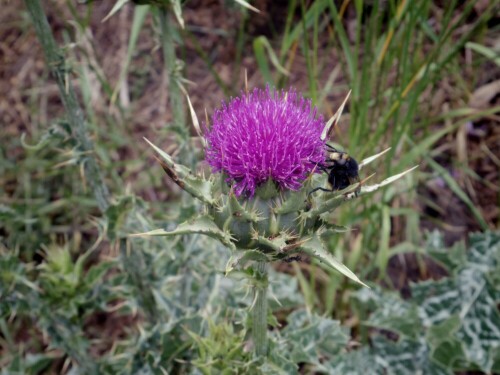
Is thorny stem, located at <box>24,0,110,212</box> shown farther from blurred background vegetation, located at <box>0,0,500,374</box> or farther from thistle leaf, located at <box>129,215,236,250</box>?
thistle leaf, located at <box>129,215,236,250</box>

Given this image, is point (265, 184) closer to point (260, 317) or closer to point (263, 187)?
point (263, 187)

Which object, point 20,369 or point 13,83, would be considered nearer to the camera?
point 20,369

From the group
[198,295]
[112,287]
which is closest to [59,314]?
[112,287]

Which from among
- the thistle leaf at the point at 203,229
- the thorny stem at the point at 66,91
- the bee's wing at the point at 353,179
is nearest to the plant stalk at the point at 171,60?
the thorny stem at the point at 66,91

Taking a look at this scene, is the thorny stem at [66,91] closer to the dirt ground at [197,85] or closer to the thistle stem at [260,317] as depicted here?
the thistle stem at [260,317]

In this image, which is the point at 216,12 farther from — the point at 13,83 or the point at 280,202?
the point at 280,202

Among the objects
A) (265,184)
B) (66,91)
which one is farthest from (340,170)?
(66,91)

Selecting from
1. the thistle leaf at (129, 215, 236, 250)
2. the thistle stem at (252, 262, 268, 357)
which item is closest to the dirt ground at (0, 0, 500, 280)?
the thistle stem at (252, 262, 268, 357)
